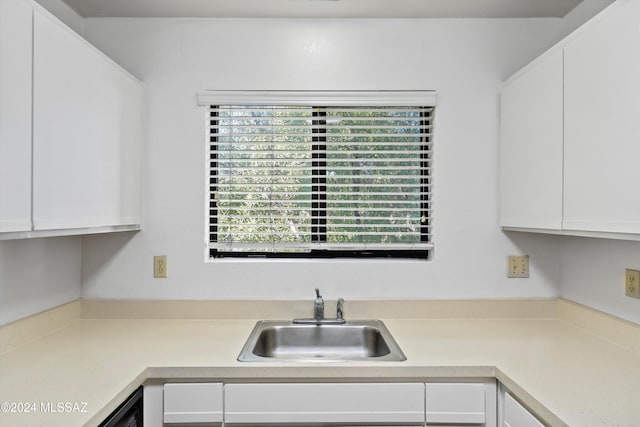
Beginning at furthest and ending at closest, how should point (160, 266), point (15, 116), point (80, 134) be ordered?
1. point (160, 266)
2. point (80, 134)
3. point (15, 116)

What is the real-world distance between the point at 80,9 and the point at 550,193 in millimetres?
2348

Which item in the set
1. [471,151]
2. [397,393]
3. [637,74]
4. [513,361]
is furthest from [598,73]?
[397,393]

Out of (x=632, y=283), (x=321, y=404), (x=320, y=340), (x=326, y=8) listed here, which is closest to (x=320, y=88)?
(x=326, y=8)

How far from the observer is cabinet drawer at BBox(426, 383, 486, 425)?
5.03 feet

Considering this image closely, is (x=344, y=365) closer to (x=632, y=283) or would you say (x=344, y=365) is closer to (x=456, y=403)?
(x=456, y=403)

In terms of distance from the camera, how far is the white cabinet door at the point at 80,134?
1.41m

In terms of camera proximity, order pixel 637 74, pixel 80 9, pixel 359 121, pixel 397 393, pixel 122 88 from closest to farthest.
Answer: pixel 637 74 → pixel 397 393 → pixel 122 88 → pixel 80 9 → pixel 359 121

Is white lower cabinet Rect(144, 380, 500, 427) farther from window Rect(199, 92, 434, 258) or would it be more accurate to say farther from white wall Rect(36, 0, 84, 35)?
white wall Rect(36, 0, 84, 35)

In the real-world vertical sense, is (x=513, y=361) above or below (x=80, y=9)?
below

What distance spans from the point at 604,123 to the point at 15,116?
1.86 m

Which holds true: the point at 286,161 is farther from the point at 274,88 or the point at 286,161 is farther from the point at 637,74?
the point at 637,74

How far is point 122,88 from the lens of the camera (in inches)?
77.6

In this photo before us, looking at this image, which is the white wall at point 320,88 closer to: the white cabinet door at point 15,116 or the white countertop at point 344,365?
the white countertop at point 344,365

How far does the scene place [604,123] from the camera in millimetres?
1451
